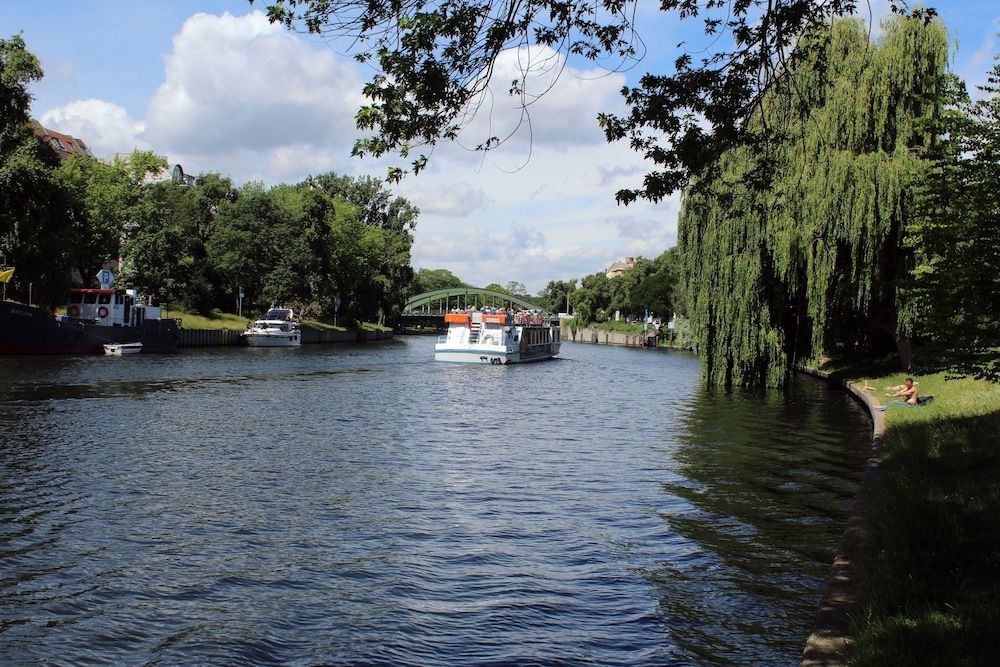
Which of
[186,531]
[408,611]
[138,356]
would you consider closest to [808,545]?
[408,611]

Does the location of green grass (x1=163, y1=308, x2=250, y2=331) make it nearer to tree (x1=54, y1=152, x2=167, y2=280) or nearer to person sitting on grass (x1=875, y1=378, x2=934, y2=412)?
tree (x1=54, y1=152, x2=167, y2=280)

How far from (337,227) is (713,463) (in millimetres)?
91529

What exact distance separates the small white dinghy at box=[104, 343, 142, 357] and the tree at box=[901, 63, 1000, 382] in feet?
170

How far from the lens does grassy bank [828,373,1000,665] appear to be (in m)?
6.94

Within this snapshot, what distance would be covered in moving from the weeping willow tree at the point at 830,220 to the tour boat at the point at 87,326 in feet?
126

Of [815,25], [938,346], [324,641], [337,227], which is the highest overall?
[337,227]

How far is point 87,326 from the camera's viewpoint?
187 feet

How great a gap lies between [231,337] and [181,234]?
10.3m

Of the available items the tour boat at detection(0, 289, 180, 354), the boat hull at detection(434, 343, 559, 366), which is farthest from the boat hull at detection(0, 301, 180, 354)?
the boat hull at detection(434, 343, 559, 366)

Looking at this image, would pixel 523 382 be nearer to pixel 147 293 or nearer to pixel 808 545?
pixel 808 545

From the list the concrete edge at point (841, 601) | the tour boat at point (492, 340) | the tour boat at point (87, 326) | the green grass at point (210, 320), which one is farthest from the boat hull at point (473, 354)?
the concrete edge at point (841, 601)

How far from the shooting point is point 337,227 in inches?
4237

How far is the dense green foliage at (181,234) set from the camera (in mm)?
49375

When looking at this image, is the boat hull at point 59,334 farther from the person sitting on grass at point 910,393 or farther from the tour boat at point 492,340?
the person sitting on grass at point 910,393
